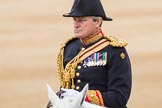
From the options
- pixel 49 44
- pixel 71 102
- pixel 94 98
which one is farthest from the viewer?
pixel 49 44

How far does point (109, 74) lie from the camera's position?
5.60 feet

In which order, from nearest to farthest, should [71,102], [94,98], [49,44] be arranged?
[71,102]
[94,98]
[49,44]

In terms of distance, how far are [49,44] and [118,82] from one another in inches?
57.4

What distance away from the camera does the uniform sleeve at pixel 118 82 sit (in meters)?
1.68

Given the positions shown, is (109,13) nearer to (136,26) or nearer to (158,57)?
(136,26)

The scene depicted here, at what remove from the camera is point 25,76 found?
3.06 metres

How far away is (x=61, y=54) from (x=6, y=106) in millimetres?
1210

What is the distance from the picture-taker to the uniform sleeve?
1.68 m

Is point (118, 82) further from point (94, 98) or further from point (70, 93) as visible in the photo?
point (70, 93)

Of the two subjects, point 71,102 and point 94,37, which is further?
point 94,37

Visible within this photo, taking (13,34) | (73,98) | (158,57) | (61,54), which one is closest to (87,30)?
(61,54)

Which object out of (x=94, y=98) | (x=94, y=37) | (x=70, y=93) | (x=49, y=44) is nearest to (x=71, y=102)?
(x=70, y=93)

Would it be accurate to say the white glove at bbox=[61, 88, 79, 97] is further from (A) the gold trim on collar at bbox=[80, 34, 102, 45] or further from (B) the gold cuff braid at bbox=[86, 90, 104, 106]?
(A) the gold trim on collar at bbox=[80, 34, 102, 45]

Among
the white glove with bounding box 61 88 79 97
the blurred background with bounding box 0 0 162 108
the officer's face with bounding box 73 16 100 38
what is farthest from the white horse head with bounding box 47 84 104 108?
the blurred background with bounding box 0 0 162 108
